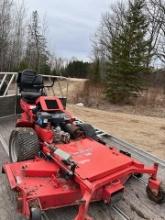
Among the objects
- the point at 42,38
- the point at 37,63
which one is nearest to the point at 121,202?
the point at 37,63

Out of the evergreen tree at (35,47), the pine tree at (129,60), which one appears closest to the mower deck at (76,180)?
the pine tree at (129,60)

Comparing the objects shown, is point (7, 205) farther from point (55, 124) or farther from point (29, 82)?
point (29, 82)

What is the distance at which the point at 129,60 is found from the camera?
1758 centimetres

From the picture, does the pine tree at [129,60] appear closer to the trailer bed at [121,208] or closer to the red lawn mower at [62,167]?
the red lawn mower at [62,167]

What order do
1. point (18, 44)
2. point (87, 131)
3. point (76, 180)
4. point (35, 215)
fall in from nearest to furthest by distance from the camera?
point (35, 215), point (76, 180), point (87, 131), point (18, 44)

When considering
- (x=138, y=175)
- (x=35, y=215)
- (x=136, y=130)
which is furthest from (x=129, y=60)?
(x=35, y=215)

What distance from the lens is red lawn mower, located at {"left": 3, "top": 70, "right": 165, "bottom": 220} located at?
3766 mm

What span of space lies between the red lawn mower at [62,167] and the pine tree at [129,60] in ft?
38.7

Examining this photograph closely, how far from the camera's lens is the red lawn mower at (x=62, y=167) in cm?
377

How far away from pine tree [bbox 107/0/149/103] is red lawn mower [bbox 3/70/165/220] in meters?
11.8

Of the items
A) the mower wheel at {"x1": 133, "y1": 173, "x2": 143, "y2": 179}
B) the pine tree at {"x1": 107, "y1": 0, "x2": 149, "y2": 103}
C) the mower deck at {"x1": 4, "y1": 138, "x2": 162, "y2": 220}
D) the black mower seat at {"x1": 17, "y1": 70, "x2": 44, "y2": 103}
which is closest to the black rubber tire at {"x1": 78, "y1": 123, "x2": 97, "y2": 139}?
the mower deck at {"x1": 4, "y1": 138, "x2": 162, "y2": 220}

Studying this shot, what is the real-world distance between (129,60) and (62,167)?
1405 cm

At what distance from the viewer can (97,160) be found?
4438 mm

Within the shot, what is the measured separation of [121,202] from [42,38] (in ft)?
126
